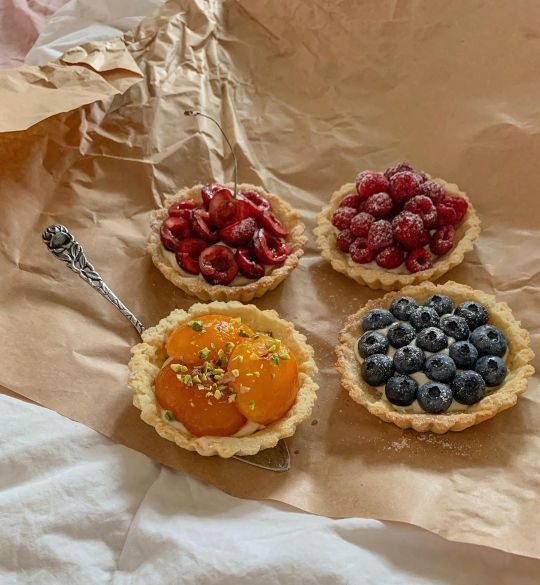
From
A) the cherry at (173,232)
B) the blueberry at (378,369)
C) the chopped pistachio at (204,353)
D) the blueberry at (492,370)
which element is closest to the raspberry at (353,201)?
the cherry at (173,232)

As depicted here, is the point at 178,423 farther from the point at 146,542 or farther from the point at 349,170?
the point at 349,170

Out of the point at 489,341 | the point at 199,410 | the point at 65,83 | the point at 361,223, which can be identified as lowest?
the point at 199,410

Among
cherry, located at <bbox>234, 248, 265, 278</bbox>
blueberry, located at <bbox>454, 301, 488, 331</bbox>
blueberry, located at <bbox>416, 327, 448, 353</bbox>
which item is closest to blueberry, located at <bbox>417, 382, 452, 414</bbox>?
blueberry, located at <bbox>416, 327, 448, 353</bbox>

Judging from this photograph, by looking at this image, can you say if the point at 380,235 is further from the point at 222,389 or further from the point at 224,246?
the point at 222,389

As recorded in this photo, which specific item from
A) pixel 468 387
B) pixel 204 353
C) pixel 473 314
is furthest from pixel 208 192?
pixel 468 387

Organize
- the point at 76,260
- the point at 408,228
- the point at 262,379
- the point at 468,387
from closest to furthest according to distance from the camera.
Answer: the point at 262,379
the point at 468,387
the point at 76,260
the point at 408,228

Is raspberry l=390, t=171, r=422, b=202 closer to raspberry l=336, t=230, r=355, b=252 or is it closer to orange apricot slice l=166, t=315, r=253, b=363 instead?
raspberry l=336, t=230, r=355, b=252
